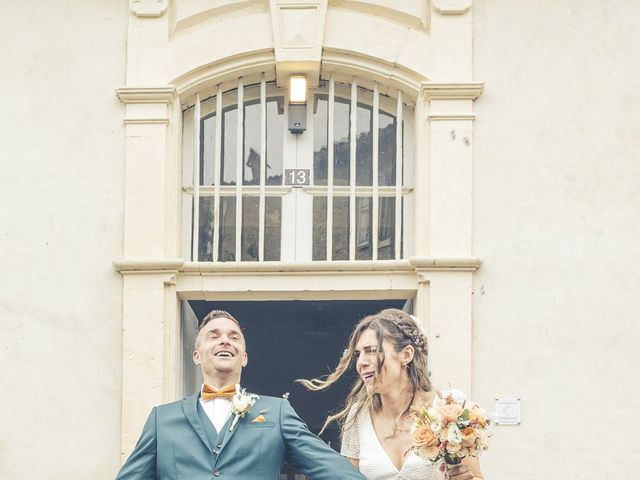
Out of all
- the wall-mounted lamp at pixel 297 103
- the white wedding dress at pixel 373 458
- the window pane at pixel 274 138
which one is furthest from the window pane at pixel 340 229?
the white wedding dress at pixel 373 458

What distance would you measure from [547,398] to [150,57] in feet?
11.7

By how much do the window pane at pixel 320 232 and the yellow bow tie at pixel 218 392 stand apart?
3219 millimetres

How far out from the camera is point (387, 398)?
835cm

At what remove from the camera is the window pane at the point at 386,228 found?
11.2 m

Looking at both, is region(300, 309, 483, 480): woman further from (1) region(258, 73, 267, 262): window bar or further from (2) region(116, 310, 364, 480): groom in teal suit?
(1) region(258, 73, 267, 262): window bar

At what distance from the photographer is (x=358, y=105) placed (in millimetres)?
11367

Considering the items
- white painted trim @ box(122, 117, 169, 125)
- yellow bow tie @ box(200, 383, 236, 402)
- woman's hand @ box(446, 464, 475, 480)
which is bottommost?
woman's hand @ box(446, 464, 475, 480)

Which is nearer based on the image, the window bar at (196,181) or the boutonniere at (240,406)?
A: the boutonniere at (240,406)

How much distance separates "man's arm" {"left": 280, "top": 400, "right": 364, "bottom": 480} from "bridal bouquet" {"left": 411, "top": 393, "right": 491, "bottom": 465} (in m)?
0.45

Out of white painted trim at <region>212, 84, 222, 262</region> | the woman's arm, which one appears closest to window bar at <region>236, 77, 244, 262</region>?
white painted trim at <region>212, 84, 222, 262</region>

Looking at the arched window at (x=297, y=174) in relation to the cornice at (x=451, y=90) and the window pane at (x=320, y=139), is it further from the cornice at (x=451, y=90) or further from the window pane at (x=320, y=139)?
the cornice at (x=451, y=90)

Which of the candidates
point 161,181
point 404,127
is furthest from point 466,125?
point 161,181

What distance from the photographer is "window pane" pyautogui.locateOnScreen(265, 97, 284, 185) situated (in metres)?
11.3

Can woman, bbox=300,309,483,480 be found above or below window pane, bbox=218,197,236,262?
below
